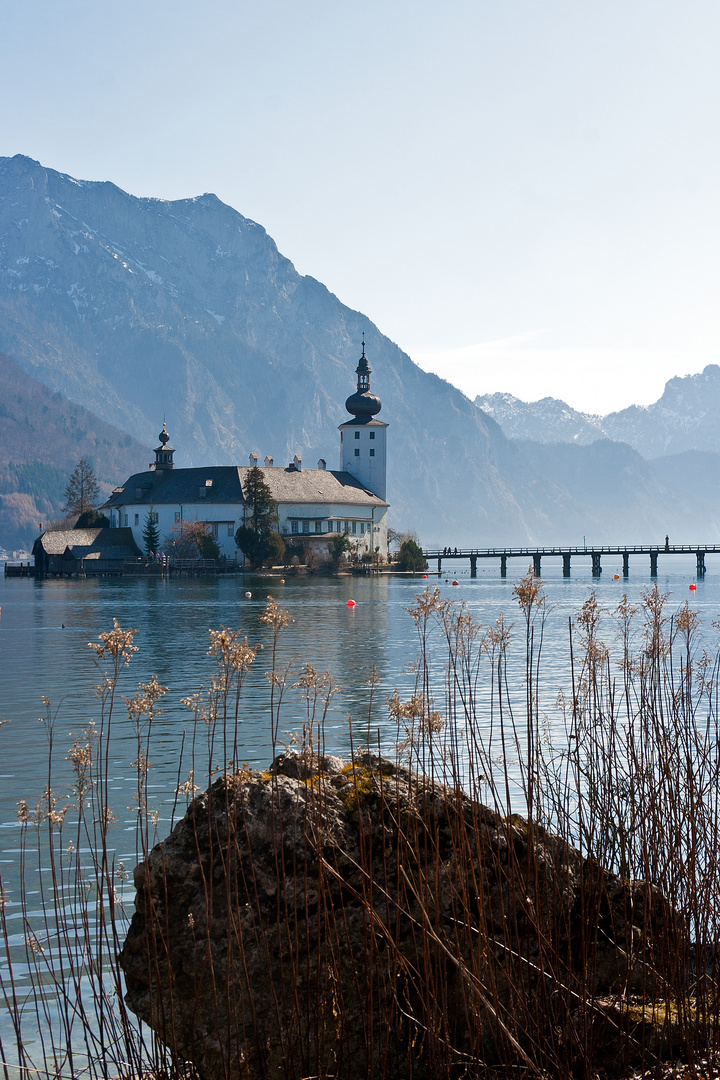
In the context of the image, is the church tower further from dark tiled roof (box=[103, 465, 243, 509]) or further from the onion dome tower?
the onion dome tower

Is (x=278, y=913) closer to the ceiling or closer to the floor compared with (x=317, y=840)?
closer to the floor

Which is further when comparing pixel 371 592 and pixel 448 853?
pixel 371 592

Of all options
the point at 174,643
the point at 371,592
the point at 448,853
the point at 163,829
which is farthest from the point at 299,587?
the point at 448,853

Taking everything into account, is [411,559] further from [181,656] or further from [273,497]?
[181,656]

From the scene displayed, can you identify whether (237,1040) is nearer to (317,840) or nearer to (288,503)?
(317,840)

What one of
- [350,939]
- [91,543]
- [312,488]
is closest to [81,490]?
[91,543]

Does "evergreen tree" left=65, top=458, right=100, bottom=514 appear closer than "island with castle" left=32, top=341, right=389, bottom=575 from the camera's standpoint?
No

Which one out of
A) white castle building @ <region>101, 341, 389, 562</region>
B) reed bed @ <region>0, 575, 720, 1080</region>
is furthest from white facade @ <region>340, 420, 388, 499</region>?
reed bed @ <region>0, 575, 720, 1080</region>

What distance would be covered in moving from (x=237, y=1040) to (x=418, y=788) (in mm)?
1365

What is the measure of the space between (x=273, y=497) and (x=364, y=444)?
19181mm

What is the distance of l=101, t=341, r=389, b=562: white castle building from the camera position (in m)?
104

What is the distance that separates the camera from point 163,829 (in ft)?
35.3

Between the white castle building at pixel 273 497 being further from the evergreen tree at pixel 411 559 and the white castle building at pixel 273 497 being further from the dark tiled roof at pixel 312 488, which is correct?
the evergreen tree at pixel 411 559

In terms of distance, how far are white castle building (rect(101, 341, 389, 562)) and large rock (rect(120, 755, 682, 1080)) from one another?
315 feet
